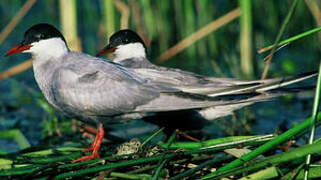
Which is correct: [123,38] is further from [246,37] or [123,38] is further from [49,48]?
[246,37]

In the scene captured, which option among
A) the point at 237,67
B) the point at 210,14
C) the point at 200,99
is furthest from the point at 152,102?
the point at 210,14

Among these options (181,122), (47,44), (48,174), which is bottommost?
(48,174)

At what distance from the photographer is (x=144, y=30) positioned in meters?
8.41

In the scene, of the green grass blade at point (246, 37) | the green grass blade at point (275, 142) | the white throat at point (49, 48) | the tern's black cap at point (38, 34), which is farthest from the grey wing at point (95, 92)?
the green grass blade at point (246, 37)

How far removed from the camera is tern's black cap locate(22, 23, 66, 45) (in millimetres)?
Result: 4910

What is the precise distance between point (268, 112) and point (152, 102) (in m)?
2.67

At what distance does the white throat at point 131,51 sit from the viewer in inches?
231

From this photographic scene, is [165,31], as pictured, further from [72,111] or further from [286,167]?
[286,167]

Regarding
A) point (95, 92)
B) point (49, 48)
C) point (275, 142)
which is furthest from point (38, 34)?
point (275, 142)

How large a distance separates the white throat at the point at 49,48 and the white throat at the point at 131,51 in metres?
1.01

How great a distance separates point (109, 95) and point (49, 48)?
2.34 ft

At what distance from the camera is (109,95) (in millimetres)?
4641

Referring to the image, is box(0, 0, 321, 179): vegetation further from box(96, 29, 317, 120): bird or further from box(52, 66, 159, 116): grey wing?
box(52, 66, 159, 116): grey wing

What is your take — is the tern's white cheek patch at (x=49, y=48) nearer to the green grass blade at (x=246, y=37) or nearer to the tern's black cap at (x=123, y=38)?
the tern's black cap at (x=123, y=38)
